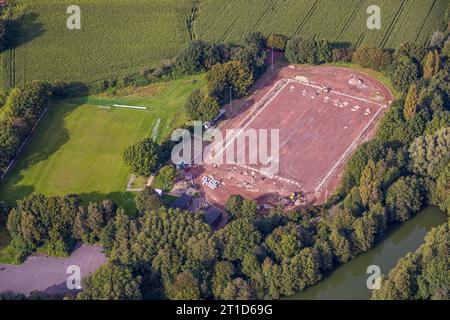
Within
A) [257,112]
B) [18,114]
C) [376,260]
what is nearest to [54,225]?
[18,114]

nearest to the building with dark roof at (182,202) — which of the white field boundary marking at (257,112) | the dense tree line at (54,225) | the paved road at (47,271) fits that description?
the dense tree line at (54,225)

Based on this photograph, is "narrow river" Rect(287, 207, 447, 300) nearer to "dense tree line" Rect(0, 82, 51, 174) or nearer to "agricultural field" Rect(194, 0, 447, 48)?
"agricultural field" Rect(194, 0, 447, 48)

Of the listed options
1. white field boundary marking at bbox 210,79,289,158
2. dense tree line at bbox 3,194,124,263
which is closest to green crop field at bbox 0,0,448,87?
white field boundary marking at bbox 210,79,289,158

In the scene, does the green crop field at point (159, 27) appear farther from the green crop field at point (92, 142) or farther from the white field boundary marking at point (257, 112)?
the white field boundary marking at point (257, 112)

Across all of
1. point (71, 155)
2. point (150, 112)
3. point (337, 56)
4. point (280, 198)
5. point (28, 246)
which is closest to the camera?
point (28, 246)

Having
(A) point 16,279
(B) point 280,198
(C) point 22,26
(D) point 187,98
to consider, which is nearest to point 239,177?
(B) point 280,198

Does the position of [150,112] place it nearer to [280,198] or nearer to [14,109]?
[14,109]

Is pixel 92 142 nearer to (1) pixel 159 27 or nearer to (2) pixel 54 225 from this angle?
(2) pixel 54 225
